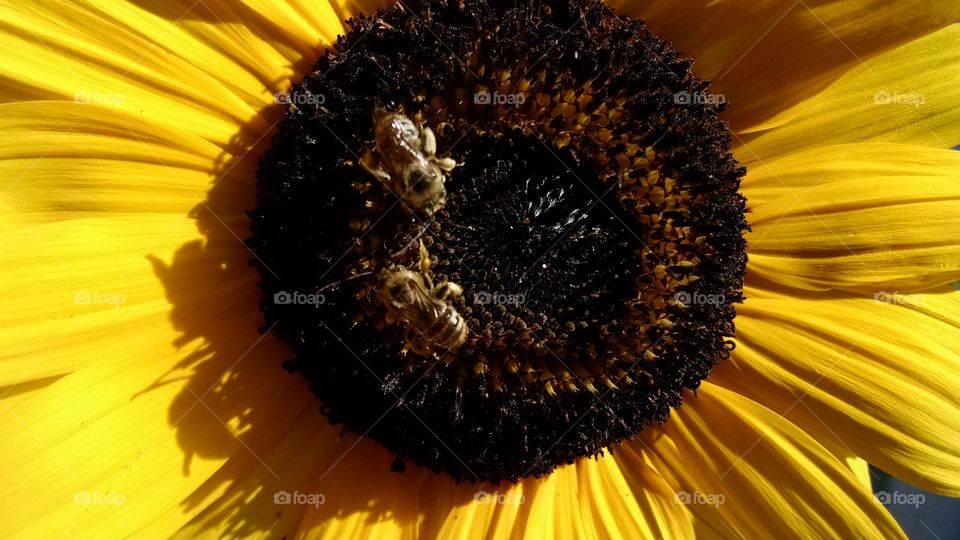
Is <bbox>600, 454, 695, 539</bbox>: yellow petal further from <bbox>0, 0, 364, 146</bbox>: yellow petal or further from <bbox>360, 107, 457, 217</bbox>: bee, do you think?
<bbox>0, 0, 364, 146</bbox>: yellow petal

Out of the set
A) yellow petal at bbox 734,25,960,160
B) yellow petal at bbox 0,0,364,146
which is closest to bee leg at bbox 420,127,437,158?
yellow petal at bbox 0,0,364,146

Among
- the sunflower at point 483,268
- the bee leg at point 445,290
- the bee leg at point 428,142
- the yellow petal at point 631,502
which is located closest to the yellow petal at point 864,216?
the sunflower at point 483,268

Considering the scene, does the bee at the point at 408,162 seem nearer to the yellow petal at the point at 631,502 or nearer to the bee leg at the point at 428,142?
the bee leg at the point at 428,142

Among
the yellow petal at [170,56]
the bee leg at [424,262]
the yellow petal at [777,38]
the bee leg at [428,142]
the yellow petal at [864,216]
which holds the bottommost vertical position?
the yellow petal at [864,216]

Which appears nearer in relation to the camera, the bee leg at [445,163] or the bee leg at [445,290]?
the bee leg at [445,163]

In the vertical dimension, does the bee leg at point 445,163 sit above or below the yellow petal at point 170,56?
below

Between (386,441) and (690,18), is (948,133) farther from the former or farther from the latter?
(386,441)
